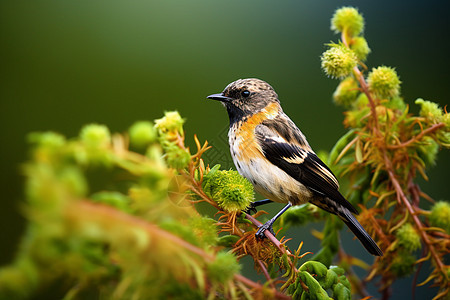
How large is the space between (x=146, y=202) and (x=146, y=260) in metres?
0.11

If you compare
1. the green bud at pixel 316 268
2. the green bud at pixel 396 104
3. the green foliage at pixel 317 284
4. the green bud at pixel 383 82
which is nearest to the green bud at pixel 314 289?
the green foliage at pixel 317 284

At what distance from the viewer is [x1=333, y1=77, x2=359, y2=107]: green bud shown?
2215mm

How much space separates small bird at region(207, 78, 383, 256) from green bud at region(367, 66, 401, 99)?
57 centimetres

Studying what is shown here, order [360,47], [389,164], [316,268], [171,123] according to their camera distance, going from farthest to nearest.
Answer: [360,47] → [389,164] → [316,268] → [171,123]

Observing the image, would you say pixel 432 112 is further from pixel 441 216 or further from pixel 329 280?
pixel 329 280

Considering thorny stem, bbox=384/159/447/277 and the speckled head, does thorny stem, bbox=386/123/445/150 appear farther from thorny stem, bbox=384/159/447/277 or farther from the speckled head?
the speckled head

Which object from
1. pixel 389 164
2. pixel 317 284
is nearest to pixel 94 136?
pixel 317 284

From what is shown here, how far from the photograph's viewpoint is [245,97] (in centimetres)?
275

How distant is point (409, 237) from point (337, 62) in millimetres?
856

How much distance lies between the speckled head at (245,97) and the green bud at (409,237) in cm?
129

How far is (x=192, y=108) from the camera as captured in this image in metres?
3.75

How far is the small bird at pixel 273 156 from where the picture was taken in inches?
93.8

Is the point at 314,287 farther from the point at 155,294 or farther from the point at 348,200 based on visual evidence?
the point at 348,200

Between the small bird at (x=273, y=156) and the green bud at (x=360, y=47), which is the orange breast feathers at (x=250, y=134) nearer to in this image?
the small bird at (x=273, y=156)
